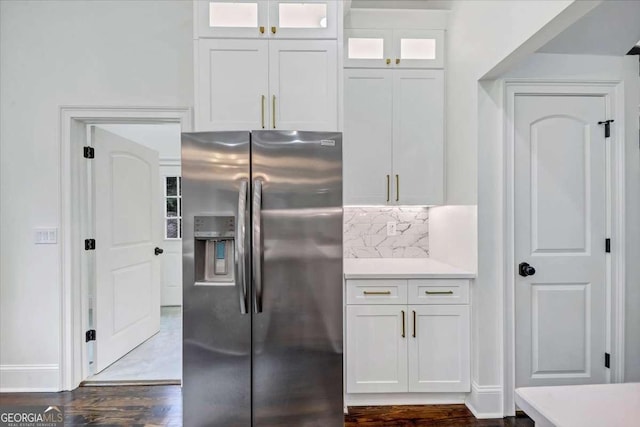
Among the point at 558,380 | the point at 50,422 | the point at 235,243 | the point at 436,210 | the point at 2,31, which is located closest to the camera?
the point at 235,243

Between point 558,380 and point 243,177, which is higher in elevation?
point 243,177

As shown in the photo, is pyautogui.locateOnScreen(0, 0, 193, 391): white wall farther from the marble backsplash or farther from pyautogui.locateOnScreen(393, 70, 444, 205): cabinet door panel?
the marble backsplash

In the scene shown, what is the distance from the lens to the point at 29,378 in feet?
8.09

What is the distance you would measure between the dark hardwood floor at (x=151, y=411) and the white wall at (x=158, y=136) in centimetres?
288

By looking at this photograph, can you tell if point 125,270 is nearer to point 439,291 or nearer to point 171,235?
point 171,235

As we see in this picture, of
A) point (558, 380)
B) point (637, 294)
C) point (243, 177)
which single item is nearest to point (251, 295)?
point (243, 177)

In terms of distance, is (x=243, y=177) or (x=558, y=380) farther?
(x=558, y=380)

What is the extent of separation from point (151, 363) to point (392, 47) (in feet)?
10.8

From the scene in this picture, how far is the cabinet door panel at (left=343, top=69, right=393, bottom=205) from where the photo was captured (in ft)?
8.21

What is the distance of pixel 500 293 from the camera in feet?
7.11

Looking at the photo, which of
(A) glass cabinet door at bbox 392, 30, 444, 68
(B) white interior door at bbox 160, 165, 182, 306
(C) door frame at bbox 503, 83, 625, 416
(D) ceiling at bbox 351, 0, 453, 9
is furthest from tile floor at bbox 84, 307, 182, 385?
(D) ceiling at bbox 351, 0, 453, 9

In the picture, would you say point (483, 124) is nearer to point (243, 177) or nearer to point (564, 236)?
point (564, 236)

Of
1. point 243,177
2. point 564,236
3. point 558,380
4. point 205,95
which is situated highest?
point 205,95

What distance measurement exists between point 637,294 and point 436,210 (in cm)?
138
